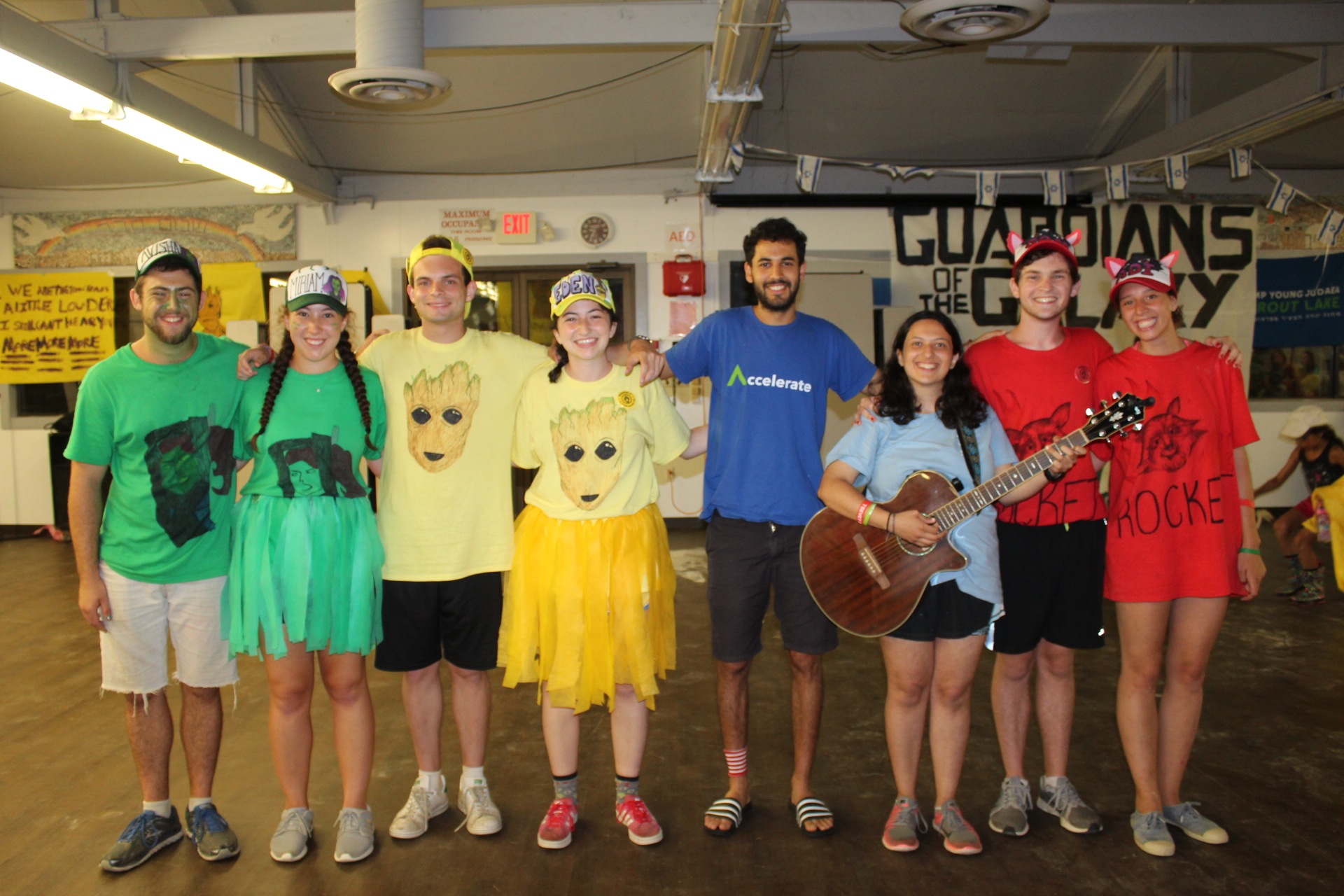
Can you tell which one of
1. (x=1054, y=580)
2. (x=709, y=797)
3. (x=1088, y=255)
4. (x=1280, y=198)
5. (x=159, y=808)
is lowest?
(x=709, y=797)

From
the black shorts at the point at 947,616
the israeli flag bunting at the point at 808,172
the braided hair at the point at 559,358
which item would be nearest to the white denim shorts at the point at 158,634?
the braided hair at the point at 559,358

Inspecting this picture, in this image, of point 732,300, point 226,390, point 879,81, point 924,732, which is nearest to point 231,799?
point 226,390

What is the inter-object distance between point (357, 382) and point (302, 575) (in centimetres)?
57

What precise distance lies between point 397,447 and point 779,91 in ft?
19.9

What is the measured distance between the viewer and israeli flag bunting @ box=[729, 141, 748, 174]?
6.70m

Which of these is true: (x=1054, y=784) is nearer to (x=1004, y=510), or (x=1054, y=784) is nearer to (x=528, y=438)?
(x=1004, y=510)

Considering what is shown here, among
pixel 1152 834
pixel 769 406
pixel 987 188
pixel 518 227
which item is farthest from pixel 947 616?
pixel 518 227

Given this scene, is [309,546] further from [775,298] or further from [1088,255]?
[1088,255]

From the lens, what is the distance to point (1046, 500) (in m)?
2.67

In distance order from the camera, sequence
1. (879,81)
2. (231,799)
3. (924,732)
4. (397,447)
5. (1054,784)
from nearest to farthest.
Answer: (397,447), (1054,784), (231,799), (924,732), (879,81)

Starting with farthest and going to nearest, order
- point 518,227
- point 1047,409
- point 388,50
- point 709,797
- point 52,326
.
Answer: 1. point 52,326
2. point 518,227
3. point 388,50
4. point 709,797
5. point 1047,409

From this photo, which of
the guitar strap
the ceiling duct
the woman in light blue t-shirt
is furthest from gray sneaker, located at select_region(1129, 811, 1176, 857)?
the ceiling duct

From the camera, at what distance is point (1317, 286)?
886 centimetres

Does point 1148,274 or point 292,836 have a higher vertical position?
point 1148,274
